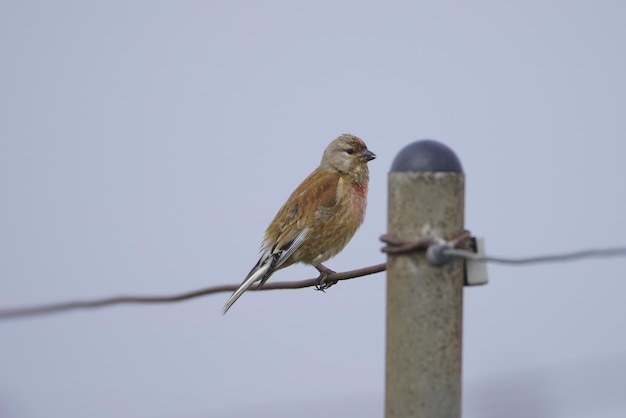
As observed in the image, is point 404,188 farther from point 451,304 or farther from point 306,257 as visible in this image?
point 306,257

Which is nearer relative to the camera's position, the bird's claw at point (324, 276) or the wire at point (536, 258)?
the wire at point (536, 258)

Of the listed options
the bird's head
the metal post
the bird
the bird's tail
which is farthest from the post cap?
the bird's head

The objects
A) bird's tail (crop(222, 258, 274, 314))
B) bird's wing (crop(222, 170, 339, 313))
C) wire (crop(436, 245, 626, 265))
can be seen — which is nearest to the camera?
wire (crop(436, 245, 626, 265))

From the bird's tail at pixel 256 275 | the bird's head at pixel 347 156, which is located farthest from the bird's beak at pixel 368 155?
the bird's tail at pixel 256 275

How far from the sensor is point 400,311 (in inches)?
75.1

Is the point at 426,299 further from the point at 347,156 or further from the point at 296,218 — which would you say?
the point at 347,156

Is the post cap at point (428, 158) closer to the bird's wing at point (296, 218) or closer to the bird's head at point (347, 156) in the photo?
the bird's wing at point (296, 218)

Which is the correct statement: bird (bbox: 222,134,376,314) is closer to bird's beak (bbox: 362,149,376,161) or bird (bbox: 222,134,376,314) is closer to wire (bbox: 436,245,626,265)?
bird's beak (bbox: 362,149,376,161)

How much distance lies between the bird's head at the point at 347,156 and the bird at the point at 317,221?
0.15 feet

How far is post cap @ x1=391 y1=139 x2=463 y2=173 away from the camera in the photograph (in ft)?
6.23

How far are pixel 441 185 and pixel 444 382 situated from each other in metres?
0.43

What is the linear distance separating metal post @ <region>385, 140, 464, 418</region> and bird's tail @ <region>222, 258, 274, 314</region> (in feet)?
6.79

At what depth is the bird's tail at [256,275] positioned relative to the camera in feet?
12.9

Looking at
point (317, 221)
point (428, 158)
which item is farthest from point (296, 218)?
point (428, 158)
